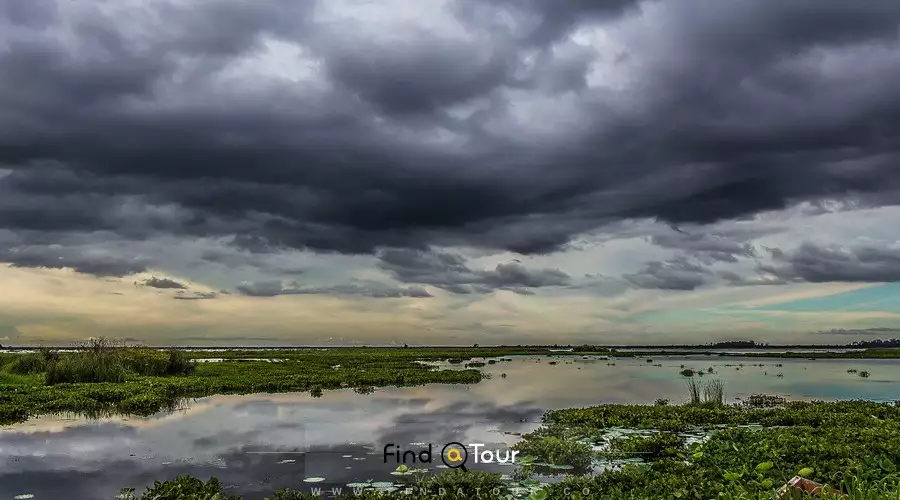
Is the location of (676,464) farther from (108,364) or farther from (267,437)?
(108,364)

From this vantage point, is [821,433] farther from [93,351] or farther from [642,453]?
[93,351]

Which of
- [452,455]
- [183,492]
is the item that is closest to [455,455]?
[452,455]

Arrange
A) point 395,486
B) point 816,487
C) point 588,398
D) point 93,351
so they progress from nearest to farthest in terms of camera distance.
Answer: point 816,487
point 395,486
point 588,398
point 93,351

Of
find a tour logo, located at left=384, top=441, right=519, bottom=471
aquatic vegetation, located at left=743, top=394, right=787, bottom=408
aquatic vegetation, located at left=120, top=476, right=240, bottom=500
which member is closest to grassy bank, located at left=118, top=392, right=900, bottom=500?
aquatic vegetation, located at left=120, top=476, right=240, bottom=500

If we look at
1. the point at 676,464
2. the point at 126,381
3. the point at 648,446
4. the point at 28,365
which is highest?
the point at 28,365

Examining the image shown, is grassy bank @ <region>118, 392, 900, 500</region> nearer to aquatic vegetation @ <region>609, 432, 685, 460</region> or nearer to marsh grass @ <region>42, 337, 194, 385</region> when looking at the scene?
aquatic vegetation @ <region>609, 432, 685, 460</region>

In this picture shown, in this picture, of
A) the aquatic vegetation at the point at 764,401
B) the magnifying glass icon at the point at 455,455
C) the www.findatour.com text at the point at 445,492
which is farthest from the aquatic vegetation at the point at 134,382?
the aquatic vegetation at the point at 764,401

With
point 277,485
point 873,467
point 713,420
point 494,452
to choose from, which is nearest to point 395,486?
point 277,485
